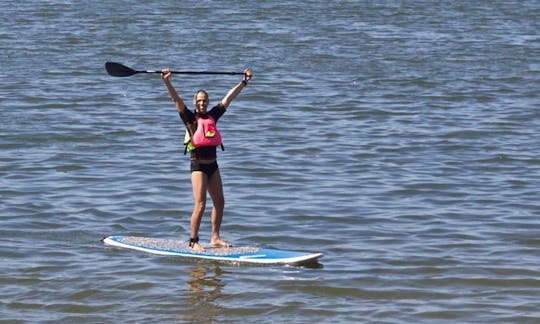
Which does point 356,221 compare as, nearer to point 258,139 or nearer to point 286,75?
point 258,139

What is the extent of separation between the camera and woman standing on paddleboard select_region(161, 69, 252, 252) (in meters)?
13.3

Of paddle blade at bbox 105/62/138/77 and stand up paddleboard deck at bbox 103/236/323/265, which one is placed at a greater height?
paddle blade at bbox 105/62/138/77

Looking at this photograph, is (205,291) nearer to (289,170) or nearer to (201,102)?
(201,102)

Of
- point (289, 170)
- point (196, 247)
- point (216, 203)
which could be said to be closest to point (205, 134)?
point (216, 203)

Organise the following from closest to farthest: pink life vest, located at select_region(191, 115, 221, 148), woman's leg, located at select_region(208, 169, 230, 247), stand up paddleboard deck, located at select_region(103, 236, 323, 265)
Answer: stand up paddleboard deck, located at select_region(103, 236, 323, 265) < pink life vest, located at select_region(191, 115, 221, 148) < woman's leg, located at select_region(208, 169, 230, 247)

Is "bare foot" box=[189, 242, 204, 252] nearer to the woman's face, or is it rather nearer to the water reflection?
→ the water reflection

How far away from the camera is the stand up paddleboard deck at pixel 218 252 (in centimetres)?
1320

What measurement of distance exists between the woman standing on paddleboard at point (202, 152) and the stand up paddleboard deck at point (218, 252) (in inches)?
5.5

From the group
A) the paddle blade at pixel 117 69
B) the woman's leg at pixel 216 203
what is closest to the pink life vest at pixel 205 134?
the woman's leg at pixel 216 203

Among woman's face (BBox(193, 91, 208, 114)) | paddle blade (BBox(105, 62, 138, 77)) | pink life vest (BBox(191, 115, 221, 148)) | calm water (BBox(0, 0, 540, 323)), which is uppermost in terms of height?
paddle blade (BBox(105, 62, 138, 77))

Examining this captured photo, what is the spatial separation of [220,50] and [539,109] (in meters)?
9.28

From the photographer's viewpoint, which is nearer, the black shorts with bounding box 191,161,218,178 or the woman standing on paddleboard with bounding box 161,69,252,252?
the woman standing on paddleboard with bounding box 161,69,252,252

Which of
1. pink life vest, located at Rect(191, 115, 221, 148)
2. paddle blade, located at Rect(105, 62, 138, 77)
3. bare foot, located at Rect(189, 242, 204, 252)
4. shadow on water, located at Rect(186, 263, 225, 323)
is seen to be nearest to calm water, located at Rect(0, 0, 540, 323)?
shadow on water, located at Rect(186, 263, 225, 323)

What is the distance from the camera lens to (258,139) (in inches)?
817
